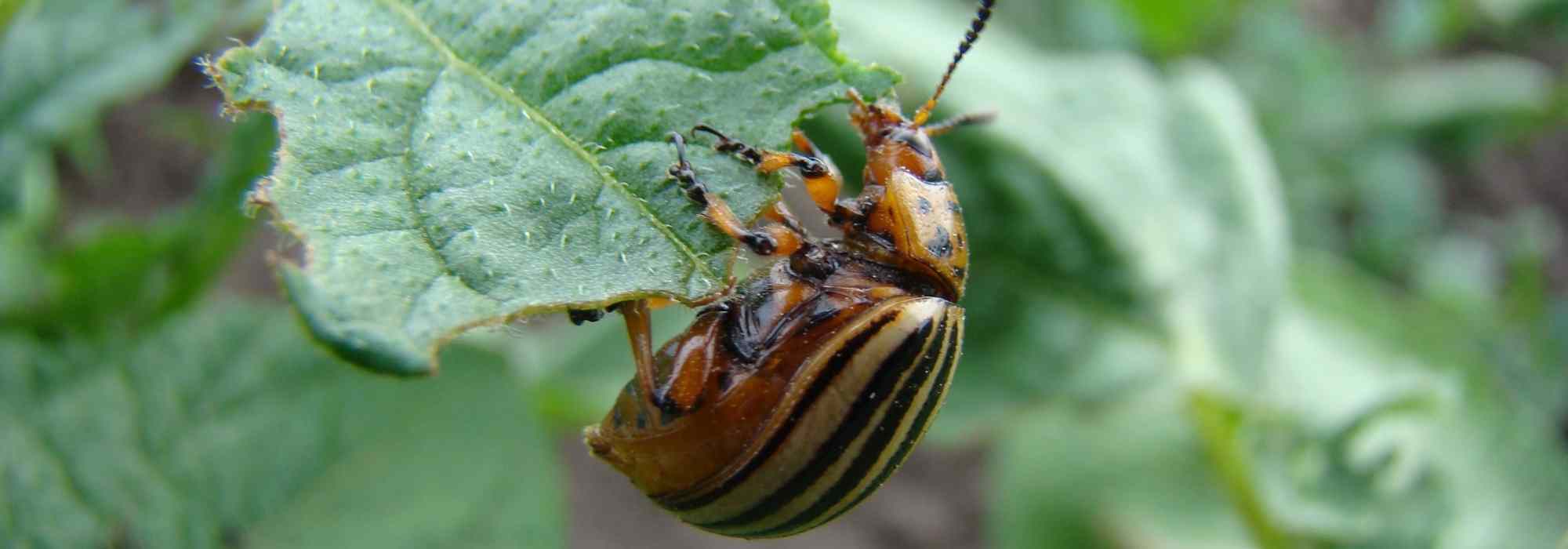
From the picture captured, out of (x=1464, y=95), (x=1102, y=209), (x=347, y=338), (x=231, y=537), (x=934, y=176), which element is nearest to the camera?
(x=347, y=338)

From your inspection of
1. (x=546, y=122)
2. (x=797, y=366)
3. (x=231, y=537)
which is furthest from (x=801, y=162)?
(x=231, y=537)

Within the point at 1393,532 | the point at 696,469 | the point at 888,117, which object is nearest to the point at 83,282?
the point at 696,469

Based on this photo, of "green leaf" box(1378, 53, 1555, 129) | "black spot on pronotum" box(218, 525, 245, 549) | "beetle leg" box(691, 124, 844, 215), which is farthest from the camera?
"green leaf" box(1378, 53, 1555, 129)

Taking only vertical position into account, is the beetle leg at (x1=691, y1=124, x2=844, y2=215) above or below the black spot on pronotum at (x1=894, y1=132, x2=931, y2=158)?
below

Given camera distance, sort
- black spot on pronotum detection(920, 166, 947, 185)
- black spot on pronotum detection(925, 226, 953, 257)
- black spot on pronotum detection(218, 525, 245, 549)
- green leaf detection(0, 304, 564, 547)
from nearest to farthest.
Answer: black spot on pronotum detection(925, 226, 953, 257) < black spot on pronotum detection(920, 166, 947, 185) < green leaf detection(0, 304, 564, 547) < black spot on pronotum detection(218, 525, 245, 549)

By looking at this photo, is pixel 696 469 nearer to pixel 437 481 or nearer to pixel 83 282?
pixel 437 481

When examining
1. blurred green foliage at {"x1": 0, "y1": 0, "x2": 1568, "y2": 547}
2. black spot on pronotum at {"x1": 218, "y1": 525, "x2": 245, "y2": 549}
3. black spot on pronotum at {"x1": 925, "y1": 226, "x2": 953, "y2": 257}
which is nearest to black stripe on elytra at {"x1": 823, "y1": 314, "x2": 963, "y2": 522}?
black spot on pronotum at {"x1": 925, "y1": 226, "x2": 953, "y2": 257}

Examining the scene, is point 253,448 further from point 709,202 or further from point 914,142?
point 914,142

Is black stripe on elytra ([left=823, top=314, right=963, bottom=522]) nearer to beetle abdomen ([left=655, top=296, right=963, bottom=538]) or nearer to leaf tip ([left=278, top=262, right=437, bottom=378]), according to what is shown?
beetle abdomen ([left=655, top=296, right=963, bottom=538])
